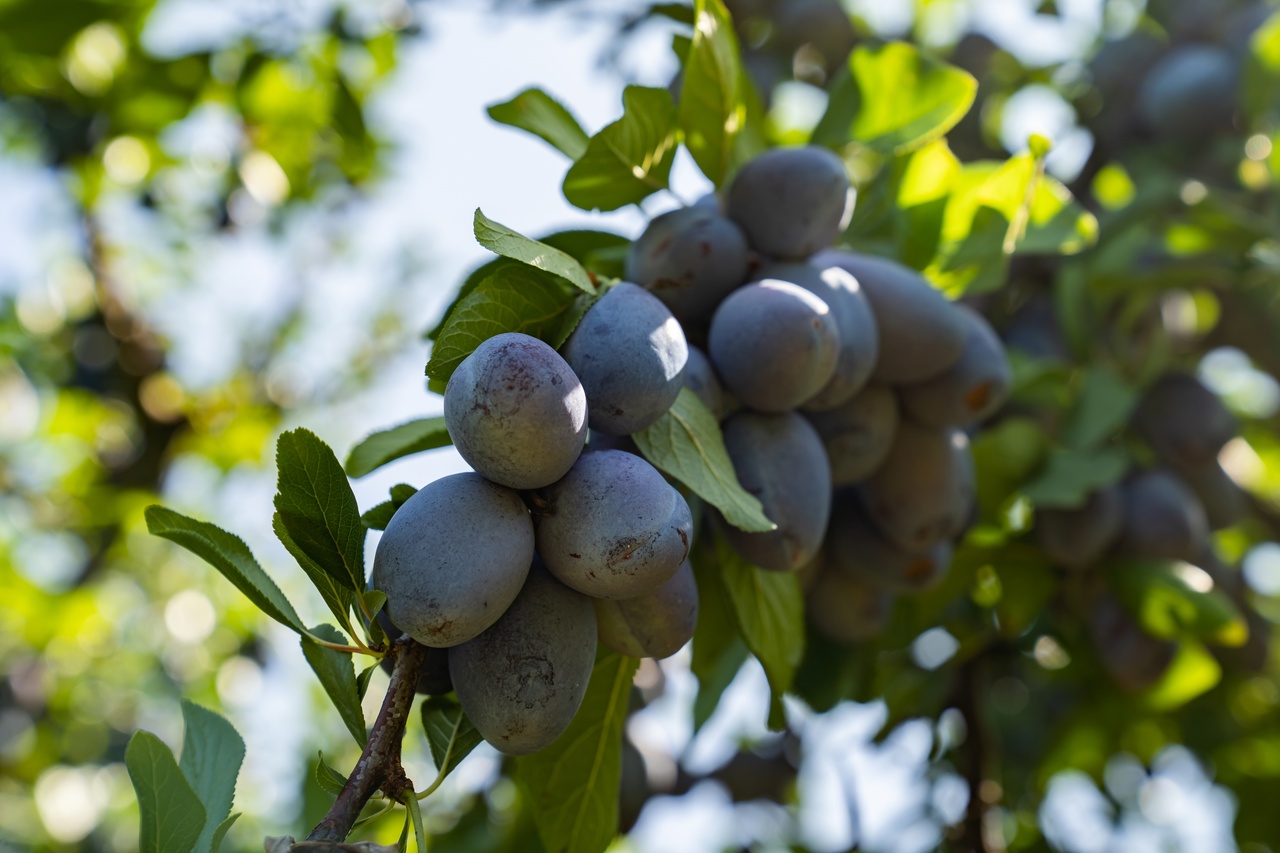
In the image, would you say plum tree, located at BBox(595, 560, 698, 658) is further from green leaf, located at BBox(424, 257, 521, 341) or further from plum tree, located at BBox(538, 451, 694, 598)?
green leaf, located at BBox(424, 257, 521, 341)

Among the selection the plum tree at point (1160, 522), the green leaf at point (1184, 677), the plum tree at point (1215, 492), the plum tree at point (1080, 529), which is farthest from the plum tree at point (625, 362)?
the plum tree at point (1215, 492)

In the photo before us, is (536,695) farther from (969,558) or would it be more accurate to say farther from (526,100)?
(969,558)

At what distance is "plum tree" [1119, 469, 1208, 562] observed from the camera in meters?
1.35

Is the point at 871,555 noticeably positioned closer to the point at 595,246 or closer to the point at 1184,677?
the point at 595,246

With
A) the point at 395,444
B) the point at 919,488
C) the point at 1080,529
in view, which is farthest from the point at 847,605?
the point at 395,444

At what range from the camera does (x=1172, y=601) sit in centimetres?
128

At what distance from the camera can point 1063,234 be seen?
3.36 feet

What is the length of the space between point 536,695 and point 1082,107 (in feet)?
5.91

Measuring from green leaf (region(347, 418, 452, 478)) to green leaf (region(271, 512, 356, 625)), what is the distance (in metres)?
0.21

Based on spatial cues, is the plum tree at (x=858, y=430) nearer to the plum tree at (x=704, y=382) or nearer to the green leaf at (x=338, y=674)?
the plum tree at (x=704, y=382)

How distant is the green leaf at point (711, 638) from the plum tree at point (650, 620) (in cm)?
11

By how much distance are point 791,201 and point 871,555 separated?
0.40m

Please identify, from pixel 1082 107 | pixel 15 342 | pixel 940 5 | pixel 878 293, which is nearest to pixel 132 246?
pixel 15 342

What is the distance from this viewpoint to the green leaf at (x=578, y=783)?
0.79m
